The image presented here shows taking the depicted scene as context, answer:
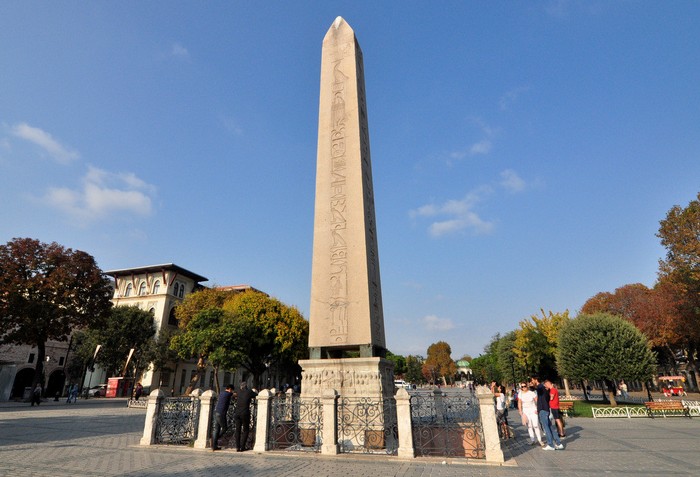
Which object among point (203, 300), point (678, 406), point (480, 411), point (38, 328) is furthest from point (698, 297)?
point (38, 328)

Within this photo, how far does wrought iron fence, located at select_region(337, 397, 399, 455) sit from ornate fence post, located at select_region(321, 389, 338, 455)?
253mm

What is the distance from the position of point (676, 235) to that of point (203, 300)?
37.8 metres

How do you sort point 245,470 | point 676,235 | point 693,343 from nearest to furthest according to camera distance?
point 245,470 → point 676,235 → point 693,343

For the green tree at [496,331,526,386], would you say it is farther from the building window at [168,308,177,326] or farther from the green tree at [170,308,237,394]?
the building window at [168,308,177,326]

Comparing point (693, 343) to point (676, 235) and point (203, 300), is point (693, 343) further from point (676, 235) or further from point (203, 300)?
point (203, 300)

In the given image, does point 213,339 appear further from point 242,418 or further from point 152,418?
point 242,418

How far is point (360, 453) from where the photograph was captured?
27.0ft

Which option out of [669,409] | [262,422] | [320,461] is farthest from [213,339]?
[669,409]

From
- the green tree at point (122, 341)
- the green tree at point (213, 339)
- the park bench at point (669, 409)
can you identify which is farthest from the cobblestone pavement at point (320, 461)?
the green tree at point (122, 341)

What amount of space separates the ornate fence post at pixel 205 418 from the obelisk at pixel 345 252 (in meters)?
2.44

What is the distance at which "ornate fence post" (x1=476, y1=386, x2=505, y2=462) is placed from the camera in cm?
744

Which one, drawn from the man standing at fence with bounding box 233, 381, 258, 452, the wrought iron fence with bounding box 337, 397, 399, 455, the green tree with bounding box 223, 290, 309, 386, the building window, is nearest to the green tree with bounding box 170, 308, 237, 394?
the green tree with bounding box 223, 290, 309, 386

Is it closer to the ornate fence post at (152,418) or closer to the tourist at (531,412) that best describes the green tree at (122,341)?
the ornate fence post at (152,418)

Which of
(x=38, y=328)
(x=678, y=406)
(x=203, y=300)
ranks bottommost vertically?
(x=678, y=406)
